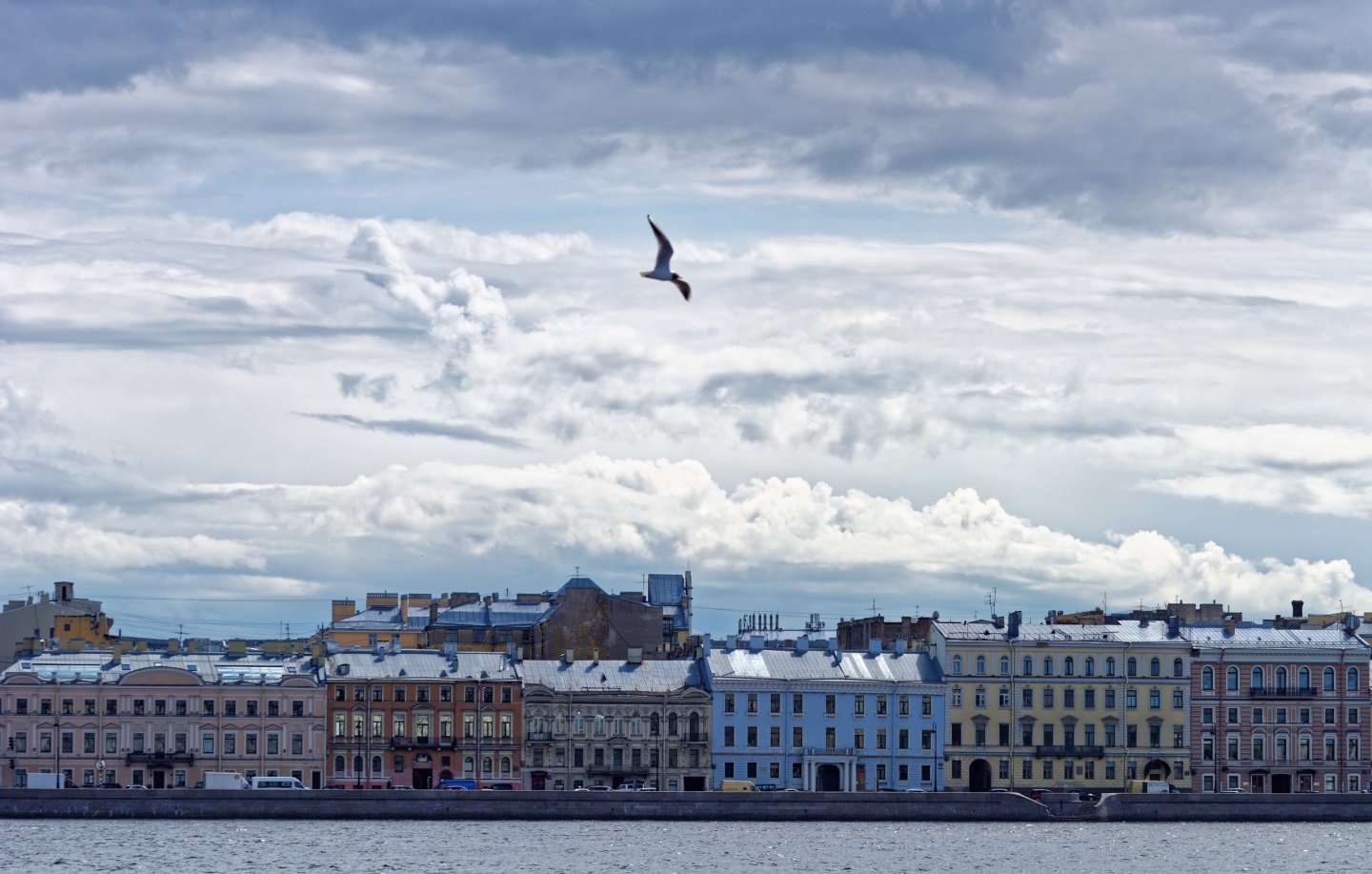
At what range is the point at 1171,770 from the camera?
327ft

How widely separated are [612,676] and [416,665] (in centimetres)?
832

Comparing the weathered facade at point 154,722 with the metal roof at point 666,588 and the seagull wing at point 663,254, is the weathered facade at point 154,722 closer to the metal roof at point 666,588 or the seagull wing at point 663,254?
the metal roof at point 666,588

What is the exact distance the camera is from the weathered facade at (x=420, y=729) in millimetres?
95000

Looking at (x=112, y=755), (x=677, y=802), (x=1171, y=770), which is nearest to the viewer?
(x=677, y=802)

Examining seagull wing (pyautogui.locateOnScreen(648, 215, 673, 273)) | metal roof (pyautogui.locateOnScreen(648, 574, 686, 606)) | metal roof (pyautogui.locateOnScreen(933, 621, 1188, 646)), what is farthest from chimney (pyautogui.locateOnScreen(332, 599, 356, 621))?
seagull wing (pyautogui.locateOnScreen(648, 215, 673, 273))

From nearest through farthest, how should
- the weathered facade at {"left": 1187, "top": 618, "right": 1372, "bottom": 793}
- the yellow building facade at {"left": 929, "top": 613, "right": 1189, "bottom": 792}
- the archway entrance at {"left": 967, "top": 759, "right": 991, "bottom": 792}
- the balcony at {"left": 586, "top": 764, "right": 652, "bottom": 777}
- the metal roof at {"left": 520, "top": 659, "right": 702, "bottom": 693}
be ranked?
the balcony at {"left": 586, "top": 764, "right": 652, "bottom": 777} < the metal roof at {"left": 520, "top": 659, "right": 702, "bottom": 693} < the archway entrance at {"left": 967, "top": 759, "right": 991, "bottom": 792} < the yellow building facade at {"left": 929, "top": 613, "right": 1189, "bottom": 792} < the weathered facade at {"left": 1187, "top": 618, "right": 1372, "bottom": 793}

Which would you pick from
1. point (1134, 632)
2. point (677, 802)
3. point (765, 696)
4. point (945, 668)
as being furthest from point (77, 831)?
point (1134, 632)

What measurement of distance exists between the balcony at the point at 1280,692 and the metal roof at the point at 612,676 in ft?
79.2

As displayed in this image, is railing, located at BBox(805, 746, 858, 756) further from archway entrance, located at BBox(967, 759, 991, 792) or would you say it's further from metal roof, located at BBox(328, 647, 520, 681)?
metal roof, located at BBox(328, 647, 520, 681)

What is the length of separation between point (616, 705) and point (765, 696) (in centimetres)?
631

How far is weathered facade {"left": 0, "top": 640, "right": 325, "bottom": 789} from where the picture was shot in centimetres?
9300

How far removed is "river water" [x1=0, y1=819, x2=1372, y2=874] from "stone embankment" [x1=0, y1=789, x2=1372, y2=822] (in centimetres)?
48

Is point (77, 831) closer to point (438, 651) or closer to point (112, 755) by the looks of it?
point (112, 755)

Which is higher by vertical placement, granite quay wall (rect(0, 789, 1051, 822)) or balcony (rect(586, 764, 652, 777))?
balcony (rect(586, 764, 652, 777))
